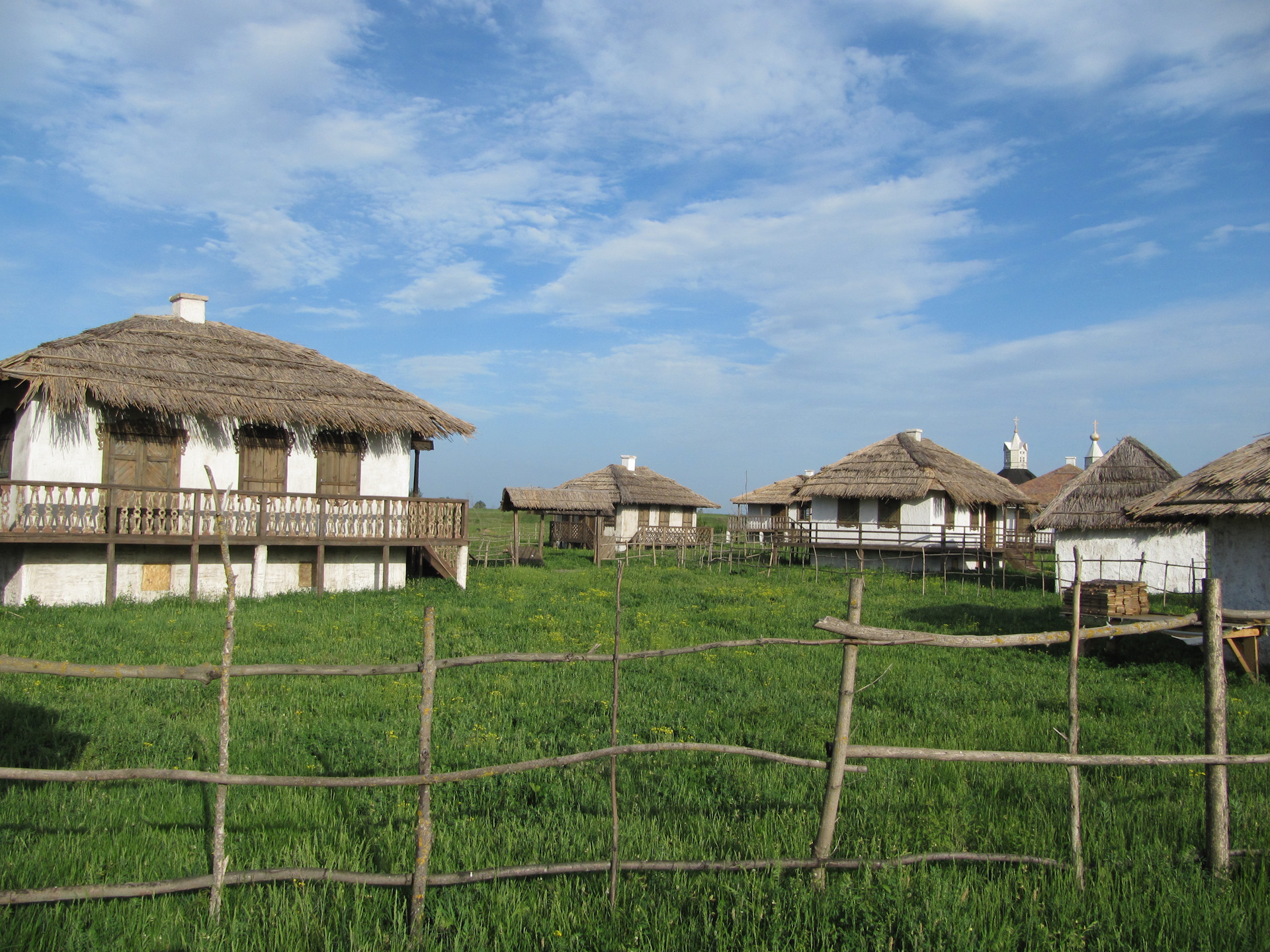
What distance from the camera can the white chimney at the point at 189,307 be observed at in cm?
1959

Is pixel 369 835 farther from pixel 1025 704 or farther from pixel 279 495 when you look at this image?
pixel 279 495

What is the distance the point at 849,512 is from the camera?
31031 millimetres

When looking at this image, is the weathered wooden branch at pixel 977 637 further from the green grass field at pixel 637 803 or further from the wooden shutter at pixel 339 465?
the wooden shutter at pixel 339 465

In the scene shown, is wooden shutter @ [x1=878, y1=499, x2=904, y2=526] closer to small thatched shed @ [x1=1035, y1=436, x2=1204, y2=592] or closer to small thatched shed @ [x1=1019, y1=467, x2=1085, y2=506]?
small thatched shed @ [x1=1035, y1=436, x2=1204, y2=592]

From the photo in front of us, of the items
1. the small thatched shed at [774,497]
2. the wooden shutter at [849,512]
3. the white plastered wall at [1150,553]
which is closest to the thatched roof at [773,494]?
the small thatched shed at [774,497]

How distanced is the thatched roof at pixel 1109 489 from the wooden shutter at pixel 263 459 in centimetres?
1984

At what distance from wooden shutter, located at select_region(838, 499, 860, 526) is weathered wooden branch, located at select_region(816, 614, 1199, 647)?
26157 mm

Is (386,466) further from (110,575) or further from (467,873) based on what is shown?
(467,873)

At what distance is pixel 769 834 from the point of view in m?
4.77

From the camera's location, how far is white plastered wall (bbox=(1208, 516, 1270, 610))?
38.9 feet

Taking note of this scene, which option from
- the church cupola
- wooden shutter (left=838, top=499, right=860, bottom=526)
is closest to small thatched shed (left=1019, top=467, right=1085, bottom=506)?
the church cupola

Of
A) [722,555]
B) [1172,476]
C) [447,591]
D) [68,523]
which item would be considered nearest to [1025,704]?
[447,591]

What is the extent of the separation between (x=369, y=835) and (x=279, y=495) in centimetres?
1293

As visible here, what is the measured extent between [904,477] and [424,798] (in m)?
27.6
